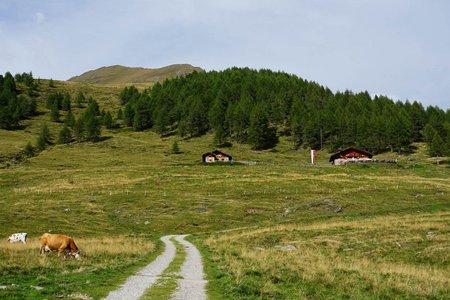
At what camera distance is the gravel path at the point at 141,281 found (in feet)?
48.3

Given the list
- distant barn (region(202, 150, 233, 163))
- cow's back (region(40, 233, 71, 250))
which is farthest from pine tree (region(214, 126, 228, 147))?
cow's back (region(40, 233, 71, 250))

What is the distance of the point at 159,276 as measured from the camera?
20.1 meters

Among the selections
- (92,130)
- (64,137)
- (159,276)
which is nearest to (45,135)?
(64,137)

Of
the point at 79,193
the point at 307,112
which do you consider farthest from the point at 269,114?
the point at 79,193

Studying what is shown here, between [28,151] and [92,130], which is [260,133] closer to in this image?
[92,130]

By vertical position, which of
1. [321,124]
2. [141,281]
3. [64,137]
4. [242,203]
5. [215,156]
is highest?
[321,124]

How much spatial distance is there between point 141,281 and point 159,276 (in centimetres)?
189

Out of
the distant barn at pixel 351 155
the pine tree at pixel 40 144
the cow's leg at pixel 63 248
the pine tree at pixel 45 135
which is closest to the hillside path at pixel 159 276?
the cow's leg at pixel 63 248

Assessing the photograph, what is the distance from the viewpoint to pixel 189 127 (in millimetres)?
184375

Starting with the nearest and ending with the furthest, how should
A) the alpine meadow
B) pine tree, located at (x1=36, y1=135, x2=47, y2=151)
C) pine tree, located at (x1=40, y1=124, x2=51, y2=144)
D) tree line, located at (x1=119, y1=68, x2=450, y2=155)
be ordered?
the alpine meadow
pine tree, located at (x1=36, y1=135, x2=47, y2=151)
tree line, located at (x1=119, y1=68, x2=450, y2=155)
pine tree, located at (x1=40, y1=124, x2=51, y2=144)

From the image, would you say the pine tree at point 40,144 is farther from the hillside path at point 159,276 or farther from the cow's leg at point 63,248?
the hillside path at point 159,276

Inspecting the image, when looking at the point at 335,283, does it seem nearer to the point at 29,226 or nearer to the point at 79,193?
the point at 29,226

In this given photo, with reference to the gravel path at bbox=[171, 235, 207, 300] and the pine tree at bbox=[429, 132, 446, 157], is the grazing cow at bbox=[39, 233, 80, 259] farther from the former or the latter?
the pine tree at bbox=[429, 132, 446, 157]

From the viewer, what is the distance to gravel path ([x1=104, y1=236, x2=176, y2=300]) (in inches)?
579
